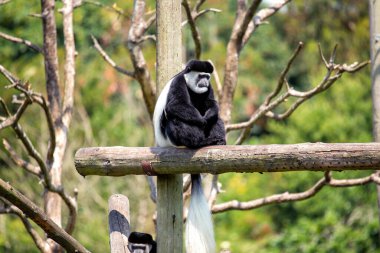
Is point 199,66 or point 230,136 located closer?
point 199,66

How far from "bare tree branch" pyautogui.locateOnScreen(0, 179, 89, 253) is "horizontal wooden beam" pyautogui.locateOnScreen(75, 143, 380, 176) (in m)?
0.34

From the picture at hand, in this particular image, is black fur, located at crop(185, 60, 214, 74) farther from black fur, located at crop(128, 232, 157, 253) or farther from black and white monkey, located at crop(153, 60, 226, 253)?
black fur, located at crop(128, 232, 157, 253)

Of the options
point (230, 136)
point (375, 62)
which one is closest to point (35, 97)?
point (375, 62)

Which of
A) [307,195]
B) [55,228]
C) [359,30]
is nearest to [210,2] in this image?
[359,30]

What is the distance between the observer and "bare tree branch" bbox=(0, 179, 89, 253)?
9.26ft

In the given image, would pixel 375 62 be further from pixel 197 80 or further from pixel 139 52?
pixel 139 52

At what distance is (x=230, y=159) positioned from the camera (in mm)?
A: 2975

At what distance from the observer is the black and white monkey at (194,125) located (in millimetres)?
3363

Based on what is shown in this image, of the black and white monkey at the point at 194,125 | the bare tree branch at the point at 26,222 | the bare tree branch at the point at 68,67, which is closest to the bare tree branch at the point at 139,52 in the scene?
the bare tree branch at the point at 68,67

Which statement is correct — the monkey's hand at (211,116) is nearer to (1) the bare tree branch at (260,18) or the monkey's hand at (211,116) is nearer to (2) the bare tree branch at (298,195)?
(2) the bare tree branch at (298,195)

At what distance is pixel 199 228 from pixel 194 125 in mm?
483

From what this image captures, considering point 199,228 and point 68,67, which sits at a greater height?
point 68,67

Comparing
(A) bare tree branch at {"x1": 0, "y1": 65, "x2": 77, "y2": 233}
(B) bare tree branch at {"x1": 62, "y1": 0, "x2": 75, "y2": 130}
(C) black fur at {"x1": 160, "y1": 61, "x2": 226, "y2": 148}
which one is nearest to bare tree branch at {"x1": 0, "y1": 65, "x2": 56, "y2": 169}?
(A) bare tree branch at {"x1": 0, "y1": 65, "x2": 77, "y2": 233}

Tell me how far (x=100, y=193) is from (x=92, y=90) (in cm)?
248
